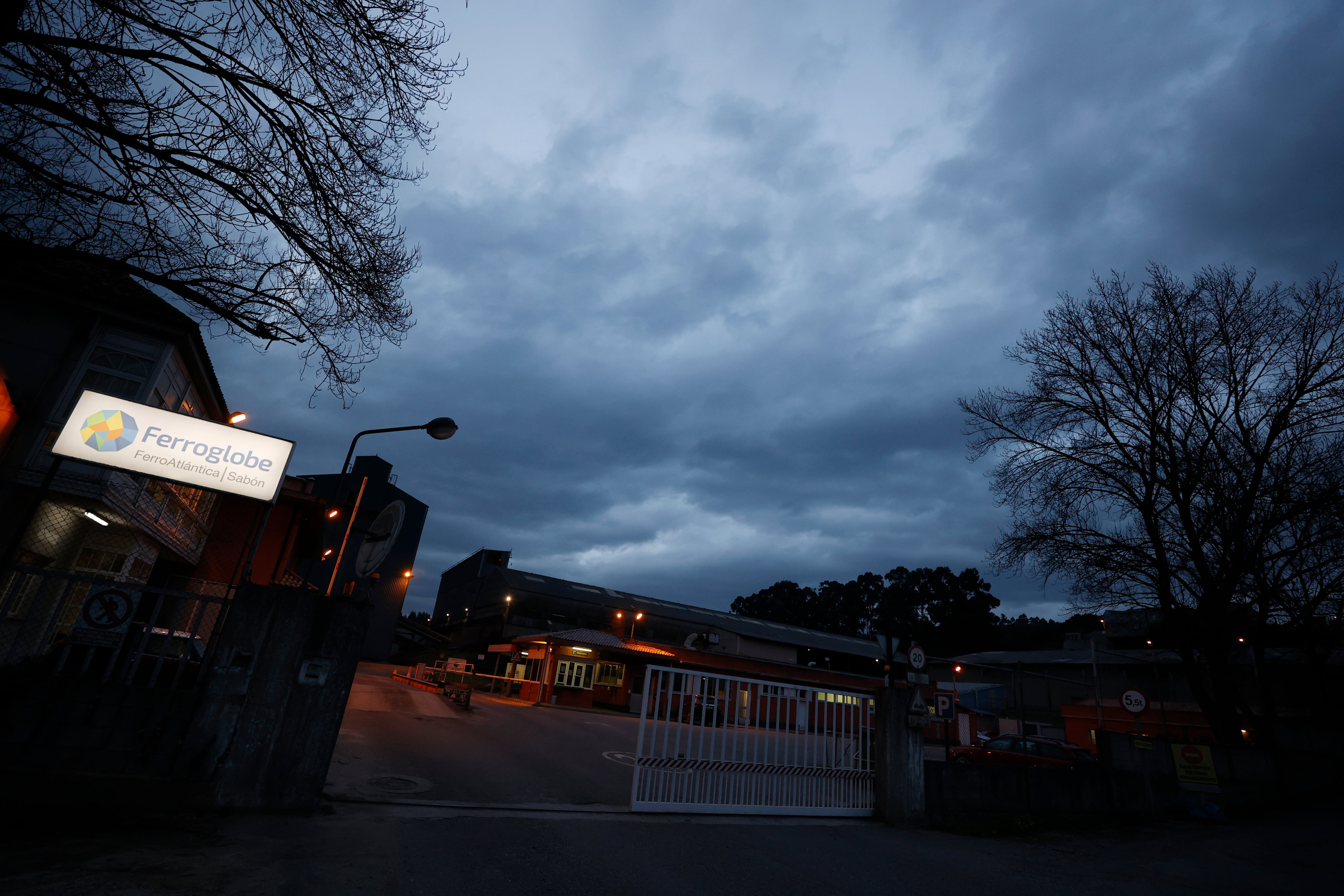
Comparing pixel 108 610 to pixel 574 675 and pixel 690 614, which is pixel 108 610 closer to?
pixel 574 675

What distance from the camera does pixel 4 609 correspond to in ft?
17.6

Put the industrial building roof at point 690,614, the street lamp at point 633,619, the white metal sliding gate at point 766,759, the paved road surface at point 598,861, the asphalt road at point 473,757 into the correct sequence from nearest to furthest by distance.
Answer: the paved road surface at point 598,861 < the asphalt road at point 473,757 < the white metal sliding gate at point 766,759 < the street lamp at point 633,619 < the industrial building roof at point 690,614

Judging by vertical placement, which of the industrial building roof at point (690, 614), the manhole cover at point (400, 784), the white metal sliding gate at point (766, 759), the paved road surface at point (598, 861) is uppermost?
the industrial building roof at point (690, 614)

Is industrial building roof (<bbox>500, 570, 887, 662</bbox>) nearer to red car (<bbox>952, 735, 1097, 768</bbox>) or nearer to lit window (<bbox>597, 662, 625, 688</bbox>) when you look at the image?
lit window (<bbox>597, 662, 625, 688</bbox>)

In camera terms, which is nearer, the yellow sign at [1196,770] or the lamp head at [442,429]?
the lamp head at [442,429]

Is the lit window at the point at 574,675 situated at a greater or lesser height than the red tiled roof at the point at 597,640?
lesser

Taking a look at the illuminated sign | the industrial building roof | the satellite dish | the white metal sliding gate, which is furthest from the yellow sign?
the industrial building roof

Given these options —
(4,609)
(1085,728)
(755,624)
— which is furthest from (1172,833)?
(755,624)

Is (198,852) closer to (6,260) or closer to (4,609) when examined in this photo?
(4,609)

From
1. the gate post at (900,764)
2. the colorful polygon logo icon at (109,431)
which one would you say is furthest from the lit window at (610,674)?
the colorful polygon logo icon at (109,431)

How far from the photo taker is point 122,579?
42.1 feet

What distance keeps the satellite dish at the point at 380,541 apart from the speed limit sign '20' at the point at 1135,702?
1571cm

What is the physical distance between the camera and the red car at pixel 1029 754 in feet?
53.6

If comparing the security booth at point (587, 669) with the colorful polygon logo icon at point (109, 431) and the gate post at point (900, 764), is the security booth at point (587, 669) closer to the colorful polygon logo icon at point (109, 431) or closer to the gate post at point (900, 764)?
the gate post at point (900, 764)
